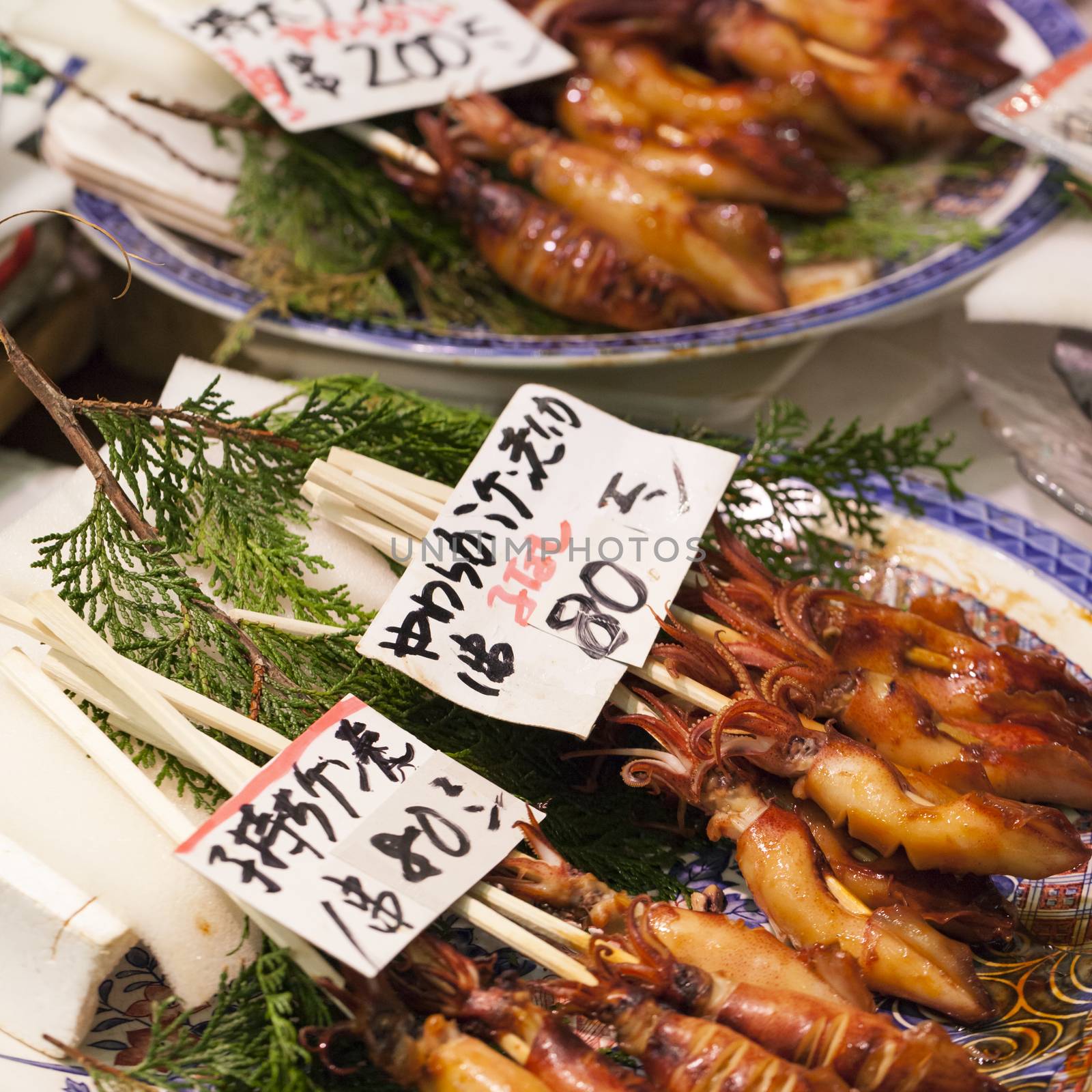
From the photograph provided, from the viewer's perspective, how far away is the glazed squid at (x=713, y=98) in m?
3.33

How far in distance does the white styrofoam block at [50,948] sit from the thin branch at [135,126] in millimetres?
2146

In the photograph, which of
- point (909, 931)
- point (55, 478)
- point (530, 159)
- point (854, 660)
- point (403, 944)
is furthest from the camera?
point (530, 159)

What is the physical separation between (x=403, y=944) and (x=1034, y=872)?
0.93m

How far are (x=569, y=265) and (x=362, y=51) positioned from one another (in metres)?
0.94

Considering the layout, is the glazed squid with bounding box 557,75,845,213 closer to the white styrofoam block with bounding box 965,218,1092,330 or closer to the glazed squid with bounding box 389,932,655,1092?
the white styrofoam block with bounding box 965,218,1092,330

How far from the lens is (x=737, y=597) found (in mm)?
1864

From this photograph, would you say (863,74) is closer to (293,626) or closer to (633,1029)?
(293,626)

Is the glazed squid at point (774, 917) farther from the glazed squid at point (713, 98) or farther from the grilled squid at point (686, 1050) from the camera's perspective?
the glazed squid at point (713, 98)

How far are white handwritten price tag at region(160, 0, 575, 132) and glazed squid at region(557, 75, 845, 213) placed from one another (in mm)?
226

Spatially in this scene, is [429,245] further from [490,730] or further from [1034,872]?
[1034,872]

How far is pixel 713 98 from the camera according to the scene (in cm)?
334

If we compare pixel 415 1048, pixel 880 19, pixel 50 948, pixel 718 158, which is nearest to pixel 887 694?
pixel 415 1048

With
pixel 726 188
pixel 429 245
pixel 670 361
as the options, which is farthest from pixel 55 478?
pixel 726 188

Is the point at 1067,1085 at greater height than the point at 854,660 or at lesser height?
lesser
